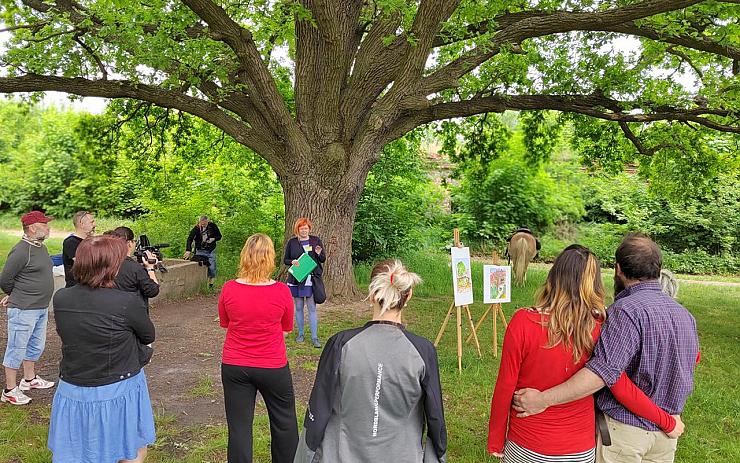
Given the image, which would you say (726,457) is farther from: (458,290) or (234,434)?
(234,434)

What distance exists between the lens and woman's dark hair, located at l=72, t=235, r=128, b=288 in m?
3.26

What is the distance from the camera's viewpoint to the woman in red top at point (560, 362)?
2.74m

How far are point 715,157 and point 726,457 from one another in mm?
8817

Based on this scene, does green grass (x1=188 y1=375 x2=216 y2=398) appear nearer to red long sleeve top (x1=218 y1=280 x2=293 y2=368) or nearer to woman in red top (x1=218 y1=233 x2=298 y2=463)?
woman in red top (x1=218 y1=233 x2=298 y2=463)

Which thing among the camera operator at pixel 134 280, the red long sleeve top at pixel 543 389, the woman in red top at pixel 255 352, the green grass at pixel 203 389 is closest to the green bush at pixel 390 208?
the green grass at pixel 203 389

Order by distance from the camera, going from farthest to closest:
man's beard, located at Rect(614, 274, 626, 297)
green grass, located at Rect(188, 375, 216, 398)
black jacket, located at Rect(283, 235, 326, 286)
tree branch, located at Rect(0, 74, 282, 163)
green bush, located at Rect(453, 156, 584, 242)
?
green bush, located at Rect(453, 156, 584, 242) < tree branch, located at Rect(0, 74, 282, 163) < black jacket, located at Rect(283, 235, 326, 286) < green grass, located at Rect(188, 375, 216, 398) < man's beard, located at Rect(614, 274, 626, 297)

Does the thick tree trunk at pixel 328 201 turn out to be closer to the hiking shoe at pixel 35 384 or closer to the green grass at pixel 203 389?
the green grass at pixel 203 389

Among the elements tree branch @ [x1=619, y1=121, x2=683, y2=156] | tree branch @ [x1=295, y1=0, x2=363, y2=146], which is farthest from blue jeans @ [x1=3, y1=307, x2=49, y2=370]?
tree branch @ [x1=619, y1=121, x2=683, y2=156]

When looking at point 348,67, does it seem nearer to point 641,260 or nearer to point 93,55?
point 93,55

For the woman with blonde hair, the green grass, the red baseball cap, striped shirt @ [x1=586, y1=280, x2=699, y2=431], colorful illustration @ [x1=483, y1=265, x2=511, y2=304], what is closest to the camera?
the woman with blonde hair

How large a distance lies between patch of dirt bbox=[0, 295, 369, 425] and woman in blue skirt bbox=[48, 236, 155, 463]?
1.92 m

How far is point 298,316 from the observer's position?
306 inches

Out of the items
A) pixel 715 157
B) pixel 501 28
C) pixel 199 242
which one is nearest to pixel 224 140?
pixel 199 242

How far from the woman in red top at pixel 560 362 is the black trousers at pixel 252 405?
5.06 feet
